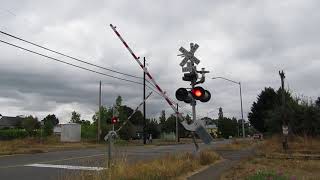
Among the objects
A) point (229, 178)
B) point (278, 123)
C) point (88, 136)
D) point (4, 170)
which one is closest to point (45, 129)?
point (88, 136)

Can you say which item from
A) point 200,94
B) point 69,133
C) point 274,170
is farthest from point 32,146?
point 274,170

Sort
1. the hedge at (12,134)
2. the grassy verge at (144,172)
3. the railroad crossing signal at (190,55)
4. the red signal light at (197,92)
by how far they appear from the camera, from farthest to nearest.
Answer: the hedge at (12,134)
the railroad crossing signal at (190,55)
the red signal light at (197,92)
the grassy verge at (144,172)

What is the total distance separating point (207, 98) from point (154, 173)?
16.4ft

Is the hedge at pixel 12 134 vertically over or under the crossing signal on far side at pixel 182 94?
over

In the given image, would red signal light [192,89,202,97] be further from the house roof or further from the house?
the house roof

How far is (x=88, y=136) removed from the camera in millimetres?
78750

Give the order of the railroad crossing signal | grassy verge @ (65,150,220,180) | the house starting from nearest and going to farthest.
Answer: grassy verge @ (65,150,220,180) < the railroad crossing signal < the house

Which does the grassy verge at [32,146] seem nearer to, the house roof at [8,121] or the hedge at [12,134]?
the hedge at [12,134]

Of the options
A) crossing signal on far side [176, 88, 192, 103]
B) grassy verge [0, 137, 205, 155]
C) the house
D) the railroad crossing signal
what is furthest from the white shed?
the house

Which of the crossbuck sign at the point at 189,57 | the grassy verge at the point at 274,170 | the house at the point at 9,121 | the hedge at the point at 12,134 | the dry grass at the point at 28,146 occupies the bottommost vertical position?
the grassy verge at the point at 274,170

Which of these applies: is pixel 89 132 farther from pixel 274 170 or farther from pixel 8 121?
pixel 8 121

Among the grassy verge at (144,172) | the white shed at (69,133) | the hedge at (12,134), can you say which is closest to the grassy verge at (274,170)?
the grassy verge at (144,172)

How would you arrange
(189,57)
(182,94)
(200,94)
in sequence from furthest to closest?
(189,57)
(182,94)
(200,94)

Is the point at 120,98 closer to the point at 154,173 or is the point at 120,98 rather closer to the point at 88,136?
the point at 88,136
